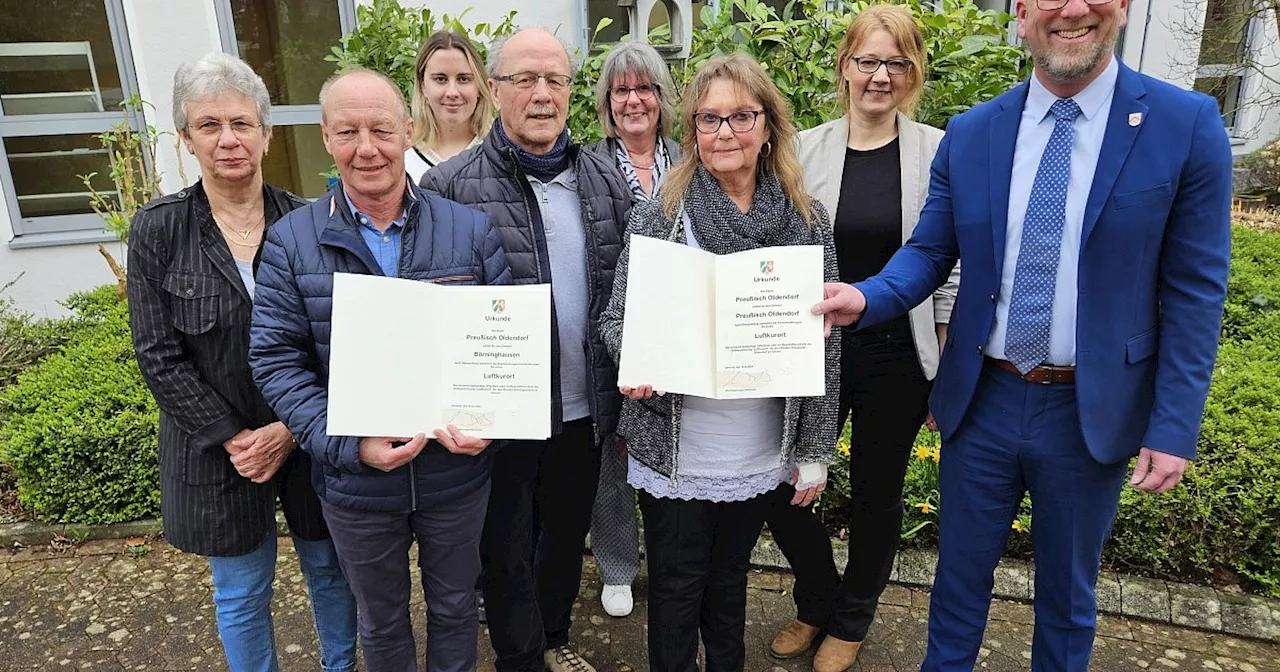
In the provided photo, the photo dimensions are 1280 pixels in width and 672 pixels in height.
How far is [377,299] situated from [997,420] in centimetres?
173

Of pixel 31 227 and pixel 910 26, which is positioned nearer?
pixel 910 26

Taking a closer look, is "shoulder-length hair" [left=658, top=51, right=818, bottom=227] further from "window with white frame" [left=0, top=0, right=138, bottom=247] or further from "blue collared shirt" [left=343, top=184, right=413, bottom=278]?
"window with white frame" [left=0, top=0, right=138, bottom=247]

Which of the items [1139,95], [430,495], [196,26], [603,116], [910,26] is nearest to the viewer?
[1139,95]

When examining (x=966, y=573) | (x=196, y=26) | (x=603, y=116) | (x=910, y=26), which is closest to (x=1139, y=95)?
(x=910, y=26)

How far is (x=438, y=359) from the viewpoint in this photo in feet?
6.68

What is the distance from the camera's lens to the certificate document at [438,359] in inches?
76.3

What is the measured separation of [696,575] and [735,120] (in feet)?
4.54

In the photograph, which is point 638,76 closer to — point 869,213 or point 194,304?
point 869,213

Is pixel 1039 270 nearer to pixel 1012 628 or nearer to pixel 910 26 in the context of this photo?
pixel 910 26

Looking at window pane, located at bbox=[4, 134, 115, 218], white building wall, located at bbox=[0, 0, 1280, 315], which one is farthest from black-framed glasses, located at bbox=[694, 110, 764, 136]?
window pane, located at bbox=[4, 134, 115, 218]

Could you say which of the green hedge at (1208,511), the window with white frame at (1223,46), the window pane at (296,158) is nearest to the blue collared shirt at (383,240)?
the green hedge at (1208,511)

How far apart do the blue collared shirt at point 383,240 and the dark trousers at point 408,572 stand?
0.68 m

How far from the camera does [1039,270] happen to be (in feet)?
6.56

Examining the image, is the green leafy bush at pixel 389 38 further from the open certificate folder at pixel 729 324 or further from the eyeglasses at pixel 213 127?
the open certificate folder at pixel 729 324
